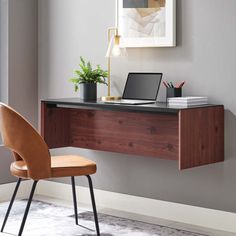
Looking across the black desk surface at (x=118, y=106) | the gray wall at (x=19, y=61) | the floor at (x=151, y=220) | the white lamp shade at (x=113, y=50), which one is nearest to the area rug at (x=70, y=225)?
the floor at (x=151, y=220)

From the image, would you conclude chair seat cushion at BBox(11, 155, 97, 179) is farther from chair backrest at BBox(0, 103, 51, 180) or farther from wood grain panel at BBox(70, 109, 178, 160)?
wood grain panel at BBox(70, 109, 178, 160)

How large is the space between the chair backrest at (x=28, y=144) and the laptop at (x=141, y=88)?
0.60 meters

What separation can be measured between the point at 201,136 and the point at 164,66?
62 centimetres

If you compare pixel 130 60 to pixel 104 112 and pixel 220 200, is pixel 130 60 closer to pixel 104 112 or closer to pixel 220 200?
pixel 104 112

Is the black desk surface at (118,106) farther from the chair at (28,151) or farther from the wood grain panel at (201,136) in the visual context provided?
the chair at (28,151)

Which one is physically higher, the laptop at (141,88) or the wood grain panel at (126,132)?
the laptop at (141,88)

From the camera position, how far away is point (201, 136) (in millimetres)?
3334

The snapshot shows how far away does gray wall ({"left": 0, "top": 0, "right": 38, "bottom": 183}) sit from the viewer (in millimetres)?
4312

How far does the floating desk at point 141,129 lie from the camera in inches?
129

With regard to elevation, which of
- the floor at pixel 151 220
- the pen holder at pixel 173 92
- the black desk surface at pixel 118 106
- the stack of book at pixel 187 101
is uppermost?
the pen holder at pixel 173 92

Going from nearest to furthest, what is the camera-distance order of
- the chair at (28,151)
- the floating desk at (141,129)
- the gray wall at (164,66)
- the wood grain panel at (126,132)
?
the chair at (28,151) → the floating desk at (141,129) → the gray wall at (164,66) → the wood grain panel at (126,132)

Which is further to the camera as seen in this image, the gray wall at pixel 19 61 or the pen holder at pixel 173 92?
the gray wall at pixel 19 61

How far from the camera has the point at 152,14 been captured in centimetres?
373

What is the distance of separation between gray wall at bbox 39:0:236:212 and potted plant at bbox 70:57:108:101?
0.13 metres
